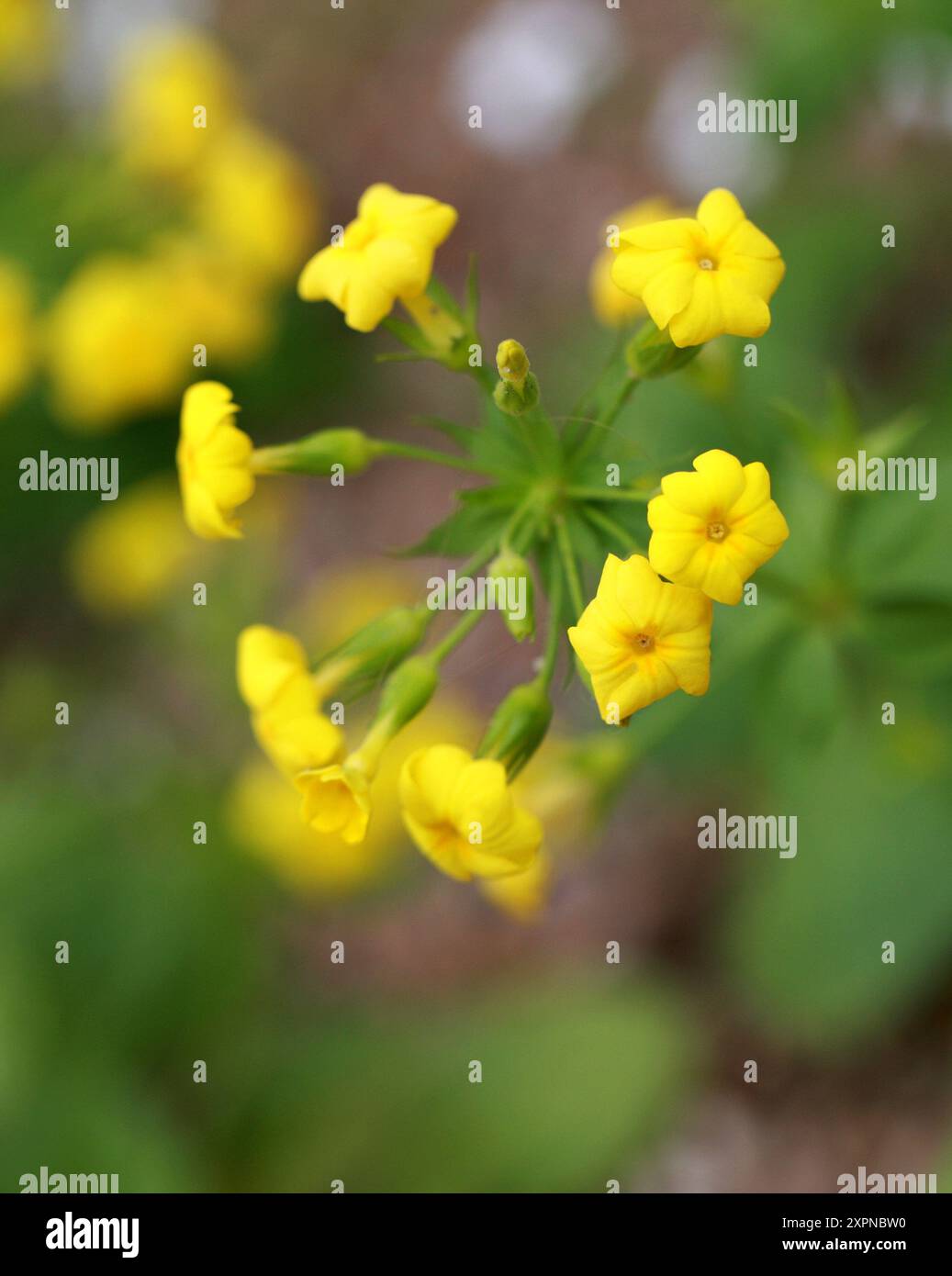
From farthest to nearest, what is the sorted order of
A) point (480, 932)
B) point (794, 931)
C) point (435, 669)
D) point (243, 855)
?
point (480, 932)
point (243, 855)
point (794, 931)
point (435, 669)

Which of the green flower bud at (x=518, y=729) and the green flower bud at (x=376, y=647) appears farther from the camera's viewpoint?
the green flower bud at (x=376, y=647)

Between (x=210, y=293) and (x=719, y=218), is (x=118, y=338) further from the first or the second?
(x=719, y=218)

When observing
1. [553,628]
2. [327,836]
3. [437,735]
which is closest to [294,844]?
[327,836]

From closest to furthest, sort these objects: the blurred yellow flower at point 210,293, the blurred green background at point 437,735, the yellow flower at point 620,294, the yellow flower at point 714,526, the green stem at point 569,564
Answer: the yellow flower at point 714,526, the green stem at point 569,564, the yellow flower at point 620,294, the blurred green background at point 437,735, the blurred yellow flower at point 210,293

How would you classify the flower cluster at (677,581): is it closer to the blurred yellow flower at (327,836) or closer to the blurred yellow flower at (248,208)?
the blurred yellow flower at (327,836)

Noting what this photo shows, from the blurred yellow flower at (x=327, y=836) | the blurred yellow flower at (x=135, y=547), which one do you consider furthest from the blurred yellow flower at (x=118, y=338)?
the blurred yellow flower at (x=327, y=836)
